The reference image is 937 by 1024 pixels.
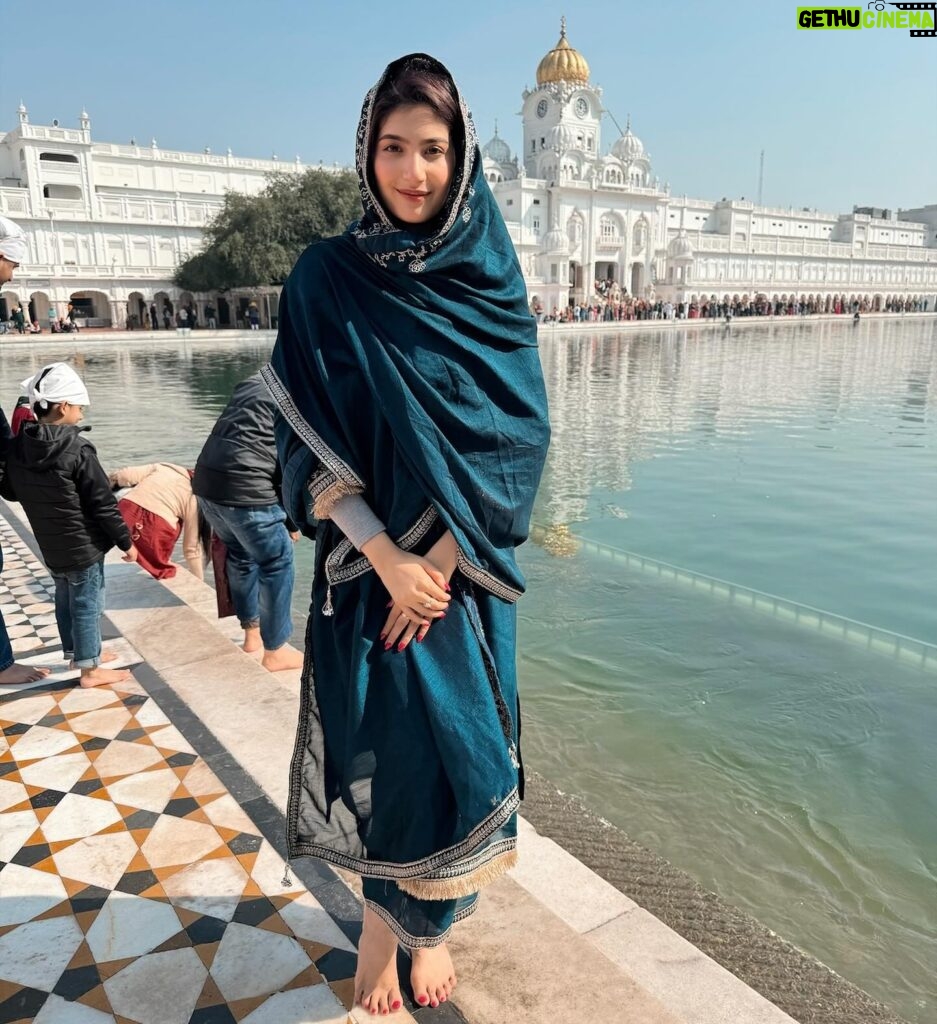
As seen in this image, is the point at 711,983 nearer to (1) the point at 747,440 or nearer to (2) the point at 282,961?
(2) the point at 282,961

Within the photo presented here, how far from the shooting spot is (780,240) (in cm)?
6581

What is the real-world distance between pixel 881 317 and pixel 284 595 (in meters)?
61.4

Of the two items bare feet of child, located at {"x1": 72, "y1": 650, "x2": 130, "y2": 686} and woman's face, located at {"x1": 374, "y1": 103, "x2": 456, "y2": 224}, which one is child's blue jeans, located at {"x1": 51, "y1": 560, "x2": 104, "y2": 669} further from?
woman's face, located at {"x1": 374, "y1": 103, "x2": 456, "y2": 224}

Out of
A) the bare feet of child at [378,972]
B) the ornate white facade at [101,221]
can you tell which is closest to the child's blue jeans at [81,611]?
the bare feet of child at [378,972]

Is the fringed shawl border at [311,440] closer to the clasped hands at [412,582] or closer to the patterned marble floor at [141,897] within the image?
the clasped hands at [412,582]

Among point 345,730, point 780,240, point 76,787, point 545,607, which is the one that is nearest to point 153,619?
point 76,787

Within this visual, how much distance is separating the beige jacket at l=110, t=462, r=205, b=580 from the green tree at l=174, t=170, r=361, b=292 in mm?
29158

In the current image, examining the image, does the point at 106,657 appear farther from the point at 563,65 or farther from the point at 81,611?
the point at 563,65

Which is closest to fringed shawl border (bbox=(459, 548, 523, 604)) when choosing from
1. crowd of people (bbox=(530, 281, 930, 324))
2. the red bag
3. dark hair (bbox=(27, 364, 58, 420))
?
dark hair (bbox=(27, 364, 58, 420))

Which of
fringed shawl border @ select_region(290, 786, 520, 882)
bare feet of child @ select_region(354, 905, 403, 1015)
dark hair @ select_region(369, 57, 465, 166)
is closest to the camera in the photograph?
dark hair @ select_region(369, 57, 465, 166)

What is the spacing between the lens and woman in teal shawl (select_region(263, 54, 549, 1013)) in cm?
121

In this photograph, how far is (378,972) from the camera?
1451 mm

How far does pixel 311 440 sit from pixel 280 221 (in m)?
33.2

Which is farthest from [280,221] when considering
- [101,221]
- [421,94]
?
[421,94]
